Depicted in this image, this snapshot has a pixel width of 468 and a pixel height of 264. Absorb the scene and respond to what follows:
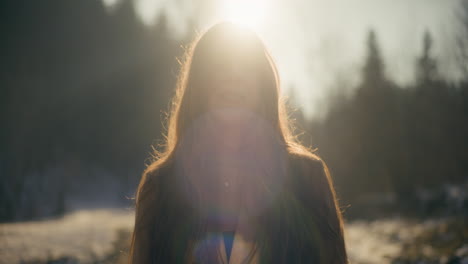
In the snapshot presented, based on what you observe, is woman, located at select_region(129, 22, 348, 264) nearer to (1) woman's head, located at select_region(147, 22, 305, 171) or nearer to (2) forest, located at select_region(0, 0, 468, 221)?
(1) woman's head, located at select_region(147, 22, 305, 171)

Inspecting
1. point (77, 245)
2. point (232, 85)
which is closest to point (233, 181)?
point (232, 85)

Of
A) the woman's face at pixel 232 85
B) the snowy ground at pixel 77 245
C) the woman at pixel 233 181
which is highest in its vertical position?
the woman's face at pixel 232 85

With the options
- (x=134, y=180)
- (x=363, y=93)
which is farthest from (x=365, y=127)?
(x=134, y=180)

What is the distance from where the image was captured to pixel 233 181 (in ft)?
6.99

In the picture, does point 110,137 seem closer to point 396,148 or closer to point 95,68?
point 95,68

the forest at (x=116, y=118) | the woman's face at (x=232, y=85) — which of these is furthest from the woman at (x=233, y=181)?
the forest at (x=116, y=118)

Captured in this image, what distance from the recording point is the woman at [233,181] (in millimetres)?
1909

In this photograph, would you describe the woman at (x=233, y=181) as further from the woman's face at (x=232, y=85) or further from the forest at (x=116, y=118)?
the forest at (x=116, y=118)

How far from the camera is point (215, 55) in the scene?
2.14 metres

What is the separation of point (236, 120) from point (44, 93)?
23380 millimetres

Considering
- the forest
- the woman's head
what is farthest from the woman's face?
the forest

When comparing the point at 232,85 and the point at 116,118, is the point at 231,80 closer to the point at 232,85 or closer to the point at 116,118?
the point at 232,85

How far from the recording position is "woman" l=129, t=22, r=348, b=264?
1909 millimetres

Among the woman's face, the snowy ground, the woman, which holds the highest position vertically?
the woman's face
